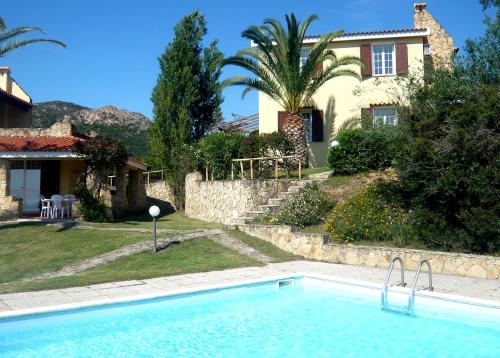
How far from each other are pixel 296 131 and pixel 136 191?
10.3 meters

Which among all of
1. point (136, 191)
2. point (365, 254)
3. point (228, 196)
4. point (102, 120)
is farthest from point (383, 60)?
point (102, 120)

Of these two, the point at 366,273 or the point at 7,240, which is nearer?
the point at 366,273

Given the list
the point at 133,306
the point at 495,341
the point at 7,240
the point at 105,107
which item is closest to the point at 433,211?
the point at 495,341

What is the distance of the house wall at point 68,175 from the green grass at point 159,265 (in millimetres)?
11221

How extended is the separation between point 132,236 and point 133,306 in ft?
23.1

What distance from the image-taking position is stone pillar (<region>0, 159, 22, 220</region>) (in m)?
19.0

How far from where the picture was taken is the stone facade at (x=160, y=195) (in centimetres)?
2784

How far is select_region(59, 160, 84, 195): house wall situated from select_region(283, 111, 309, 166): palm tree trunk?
1043 cm

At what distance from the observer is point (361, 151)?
1770cm

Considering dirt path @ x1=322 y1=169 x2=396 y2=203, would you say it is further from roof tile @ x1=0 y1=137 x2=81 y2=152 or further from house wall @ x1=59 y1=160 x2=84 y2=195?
house wall @ x1=59 y1=160 x2=84 y2=195

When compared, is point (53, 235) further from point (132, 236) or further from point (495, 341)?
point (495, 341)

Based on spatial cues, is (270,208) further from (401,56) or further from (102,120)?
(102,120)

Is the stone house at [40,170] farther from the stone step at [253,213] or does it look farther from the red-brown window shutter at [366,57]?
the red-brown window shutter at [366,57]

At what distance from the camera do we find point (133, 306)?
330 inches
